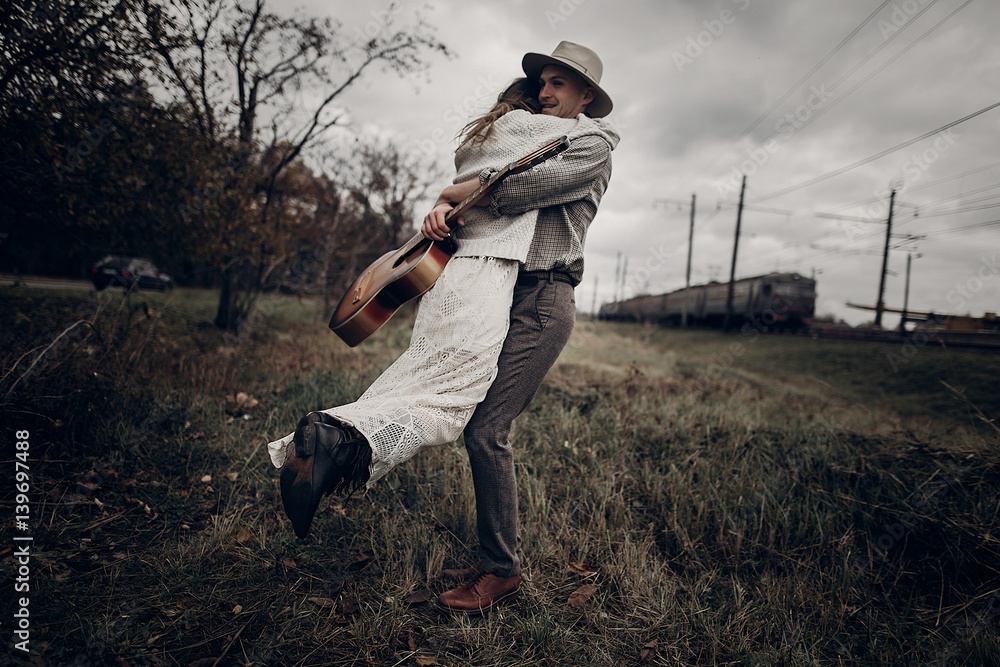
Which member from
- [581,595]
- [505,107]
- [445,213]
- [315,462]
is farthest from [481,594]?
[505,107]

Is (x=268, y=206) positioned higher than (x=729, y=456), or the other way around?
(x=268, y=206)

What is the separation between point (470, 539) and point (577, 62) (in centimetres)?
220

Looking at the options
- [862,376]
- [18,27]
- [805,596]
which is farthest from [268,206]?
[862,376]

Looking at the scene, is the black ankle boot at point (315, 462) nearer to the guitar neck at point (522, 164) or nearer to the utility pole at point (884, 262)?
the guitar neck at point (522, 164)

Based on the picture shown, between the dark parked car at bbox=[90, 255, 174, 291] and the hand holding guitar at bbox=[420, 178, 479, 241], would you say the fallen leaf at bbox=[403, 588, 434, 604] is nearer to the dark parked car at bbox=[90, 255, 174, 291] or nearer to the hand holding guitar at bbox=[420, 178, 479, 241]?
the hand holding guitar at bbox=[420, 178, 479, 241]

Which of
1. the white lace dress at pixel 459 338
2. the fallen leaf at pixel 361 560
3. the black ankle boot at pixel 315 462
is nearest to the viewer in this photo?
the black ankle boot at pixel 315 462

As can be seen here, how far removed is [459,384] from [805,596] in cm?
193

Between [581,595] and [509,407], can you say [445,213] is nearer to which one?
[509,407]

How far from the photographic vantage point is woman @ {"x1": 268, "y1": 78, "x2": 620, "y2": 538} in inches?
49.5

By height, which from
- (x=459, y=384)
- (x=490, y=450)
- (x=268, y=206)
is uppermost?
(x=268, y=206)

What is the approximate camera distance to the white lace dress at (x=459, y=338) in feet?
4.44

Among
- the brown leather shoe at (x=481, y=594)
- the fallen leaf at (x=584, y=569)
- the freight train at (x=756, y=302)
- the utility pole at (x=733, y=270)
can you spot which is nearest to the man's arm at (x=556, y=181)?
the brown leather shoe at (x=481, y=594)

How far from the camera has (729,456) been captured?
130 inches

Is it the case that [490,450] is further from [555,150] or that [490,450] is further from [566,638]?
[555,150]
